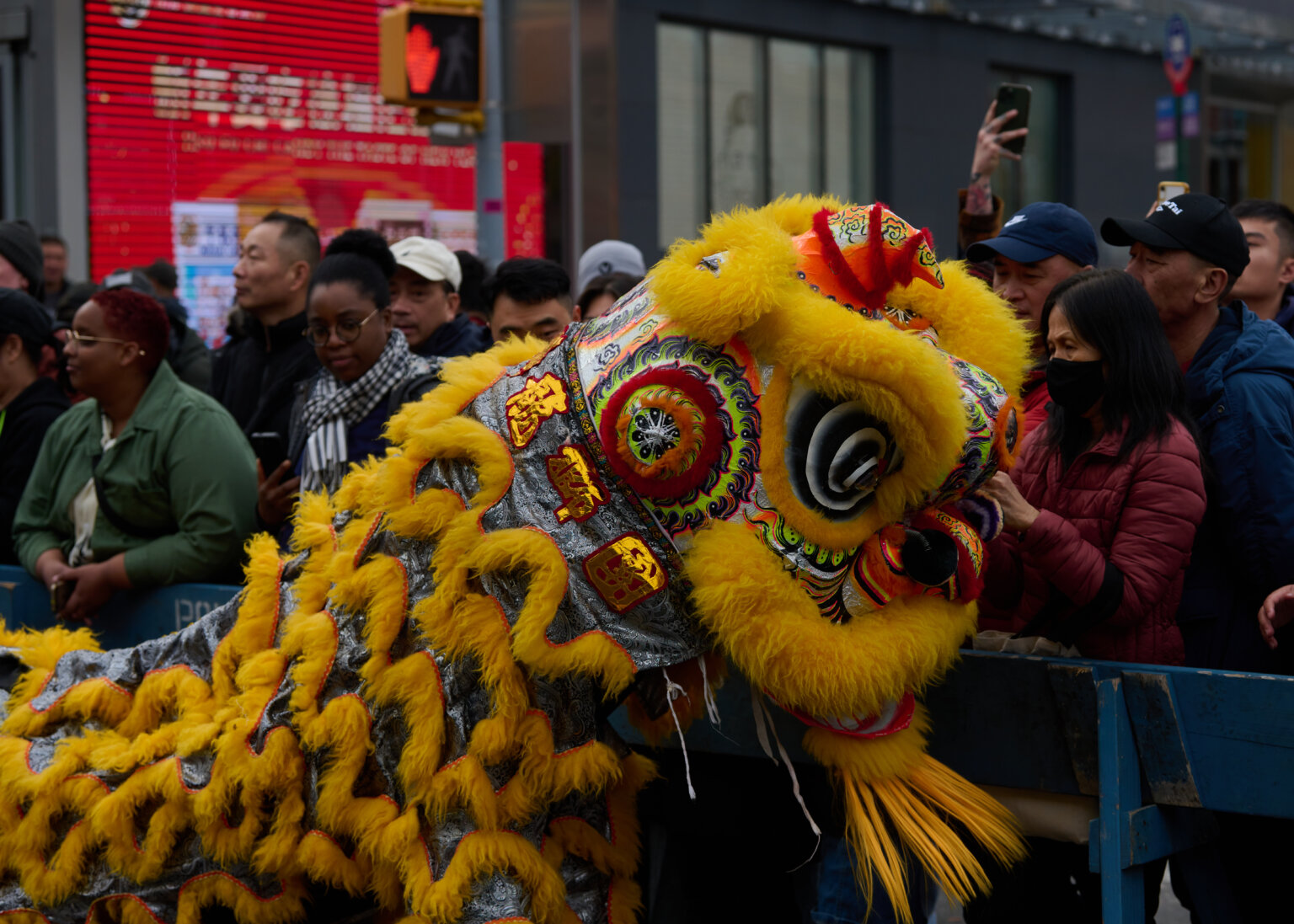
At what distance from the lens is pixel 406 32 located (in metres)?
8.03

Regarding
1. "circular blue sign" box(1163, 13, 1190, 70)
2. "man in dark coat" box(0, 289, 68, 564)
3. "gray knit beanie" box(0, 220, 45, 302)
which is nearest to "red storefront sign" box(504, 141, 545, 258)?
"circular blue sign" box(1163, 13, 1190, 70)

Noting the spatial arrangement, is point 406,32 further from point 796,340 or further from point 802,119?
point 802,119

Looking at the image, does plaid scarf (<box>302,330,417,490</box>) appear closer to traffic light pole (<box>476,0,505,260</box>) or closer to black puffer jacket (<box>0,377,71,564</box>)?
black puffer jacket (<box>0,377,71,564</box>)

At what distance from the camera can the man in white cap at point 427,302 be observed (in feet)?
17.0

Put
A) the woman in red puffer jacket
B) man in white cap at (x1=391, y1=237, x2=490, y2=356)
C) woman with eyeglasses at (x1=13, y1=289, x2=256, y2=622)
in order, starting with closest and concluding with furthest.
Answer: the woman in red puffer jacket, woman with eyeglasses at (x1=13, y1=289, x2=256, y2=622), man in white cap at (x1=391, y1=237, x2=490, y2=356)


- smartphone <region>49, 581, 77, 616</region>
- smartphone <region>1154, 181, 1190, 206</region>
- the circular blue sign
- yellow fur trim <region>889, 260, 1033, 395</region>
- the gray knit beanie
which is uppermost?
the circular blue sign

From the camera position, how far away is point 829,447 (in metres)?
2.46

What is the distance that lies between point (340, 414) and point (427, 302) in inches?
49.9

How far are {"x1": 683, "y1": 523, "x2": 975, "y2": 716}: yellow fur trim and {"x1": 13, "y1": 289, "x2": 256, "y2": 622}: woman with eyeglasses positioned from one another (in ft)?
6.99

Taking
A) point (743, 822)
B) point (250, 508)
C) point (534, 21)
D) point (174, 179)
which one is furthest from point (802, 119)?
point (743, 822)

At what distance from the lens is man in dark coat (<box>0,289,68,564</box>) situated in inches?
200

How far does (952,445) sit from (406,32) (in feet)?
21.1

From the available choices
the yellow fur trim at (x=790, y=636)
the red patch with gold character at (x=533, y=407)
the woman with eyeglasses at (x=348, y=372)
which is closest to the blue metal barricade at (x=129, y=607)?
the woman with eyeglasses at (x=348, y=372)

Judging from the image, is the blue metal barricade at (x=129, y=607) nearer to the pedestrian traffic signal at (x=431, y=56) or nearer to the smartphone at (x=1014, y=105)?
the smartphone at (x=1014, y=105)
